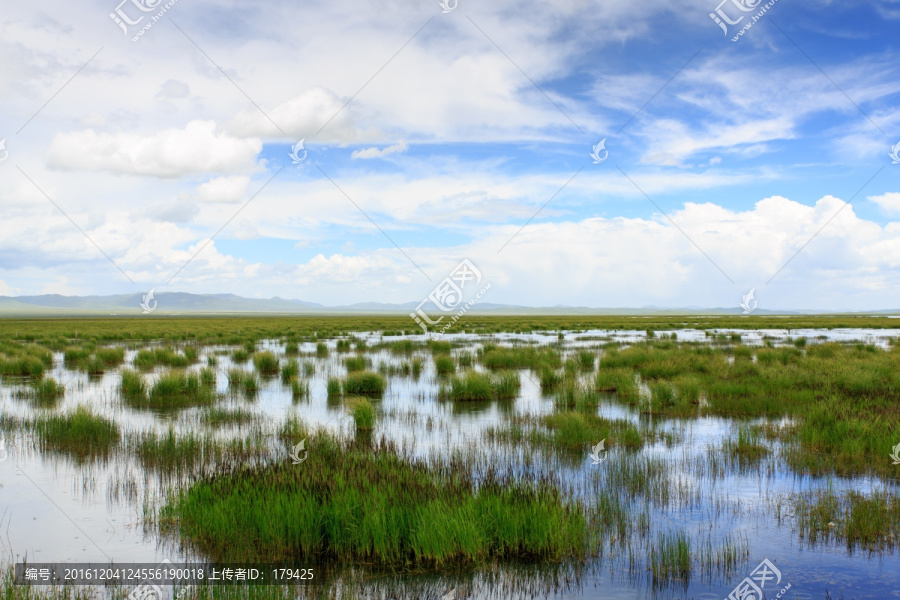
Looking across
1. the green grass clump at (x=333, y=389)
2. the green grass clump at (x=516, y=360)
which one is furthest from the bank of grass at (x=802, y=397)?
Answer: the green grass clump at (x=333, y=389)

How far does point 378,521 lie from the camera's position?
6953 mm

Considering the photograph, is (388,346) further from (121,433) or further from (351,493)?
(351,493)

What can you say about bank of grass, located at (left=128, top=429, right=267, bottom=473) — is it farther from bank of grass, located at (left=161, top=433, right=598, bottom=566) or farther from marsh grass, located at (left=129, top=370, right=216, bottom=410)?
marsh grass, located at (left=129, top=370, right=216, bottom=410)

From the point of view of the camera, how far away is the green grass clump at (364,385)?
63.6ft

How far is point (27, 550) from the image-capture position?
7.21 meters

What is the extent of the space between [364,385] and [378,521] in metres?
12.7

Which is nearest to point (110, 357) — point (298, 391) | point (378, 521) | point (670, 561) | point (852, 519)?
point (298, 391)

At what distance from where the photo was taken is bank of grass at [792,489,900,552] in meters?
7.23

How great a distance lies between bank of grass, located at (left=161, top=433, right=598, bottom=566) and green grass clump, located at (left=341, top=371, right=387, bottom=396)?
1105cm

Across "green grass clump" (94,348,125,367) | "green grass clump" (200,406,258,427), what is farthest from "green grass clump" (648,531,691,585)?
"green grass clump" (94,348,125,367)

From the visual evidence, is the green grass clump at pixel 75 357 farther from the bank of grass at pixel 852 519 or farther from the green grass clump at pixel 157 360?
the bank of grass at pixel 852 519

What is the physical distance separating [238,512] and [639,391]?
13.3m

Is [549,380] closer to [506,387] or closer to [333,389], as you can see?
[506,387]

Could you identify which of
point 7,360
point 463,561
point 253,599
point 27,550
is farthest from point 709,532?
point 7,360
